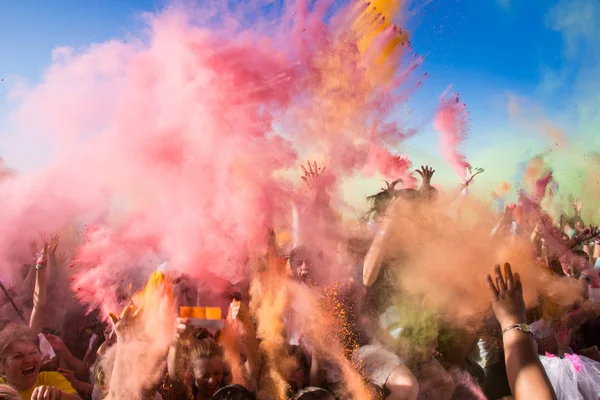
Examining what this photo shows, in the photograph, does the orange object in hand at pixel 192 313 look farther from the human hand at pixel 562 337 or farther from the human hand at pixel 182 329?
the human hand at pixel 562 337

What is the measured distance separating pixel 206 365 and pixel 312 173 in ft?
6.93

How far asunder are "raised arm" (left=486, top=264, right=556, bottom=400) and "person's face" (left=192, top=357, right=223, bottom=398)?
1.88 metres

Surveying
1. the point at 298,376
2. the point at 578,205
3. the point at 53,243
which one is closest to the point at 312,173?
the point at 298,376

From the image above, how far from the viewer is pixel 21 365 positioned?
2980 mm

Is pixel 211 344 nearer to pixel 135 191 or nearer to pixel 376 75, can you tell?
pixel 135 191

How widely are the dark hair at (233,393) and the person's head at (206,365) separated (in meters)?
0.22

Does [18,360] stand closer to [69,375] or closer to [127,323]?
[69,375]

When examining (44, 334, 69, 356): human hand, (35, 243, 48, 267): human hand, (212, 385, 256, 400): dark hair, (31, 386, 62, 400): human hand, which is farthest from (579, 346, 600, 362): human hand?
(35, 243, 48, 267): human hand

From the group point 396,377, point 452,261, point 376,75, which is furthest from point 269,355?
point 376,75

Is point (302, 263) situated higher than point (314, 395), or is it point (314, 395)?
point (302, 263)

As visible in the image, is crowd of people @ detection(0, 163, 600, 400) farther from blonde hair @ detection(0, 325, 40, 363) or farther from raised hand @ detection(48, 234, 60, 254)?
raised hand @ detection(48, 234, 60, 254)

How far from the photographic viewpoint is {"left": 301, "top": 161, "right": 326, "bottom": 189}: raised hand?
4.25 meters

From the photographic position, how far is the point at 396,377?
288cm

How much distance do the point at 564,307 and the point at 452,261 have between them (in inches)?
65.6
